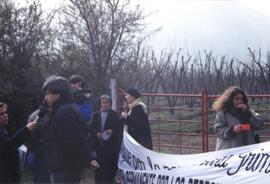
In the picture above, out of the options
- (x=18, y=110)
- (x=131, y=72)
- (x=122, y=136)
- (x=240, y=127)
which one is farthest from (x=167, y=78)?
(x=240, y=127)

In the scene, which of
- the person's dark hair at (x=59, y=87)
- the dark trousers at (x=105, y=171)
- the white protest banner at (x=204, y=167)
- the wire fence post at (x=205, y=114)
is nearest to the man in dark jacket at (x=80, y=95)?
the white protest banner at (x=204, y=167)

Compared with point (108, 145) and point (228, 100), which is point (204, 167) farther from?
point (108, 145)

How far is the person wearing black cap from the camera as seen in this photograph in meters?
8.41

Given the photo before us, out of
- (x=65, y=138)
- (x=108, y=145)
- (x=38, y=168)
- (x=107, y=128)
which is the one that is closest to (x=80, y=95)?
(x=38, y=168)

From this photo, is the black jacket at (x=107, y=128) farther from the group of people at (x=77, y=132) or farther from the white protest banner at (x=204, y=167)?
the white protest banner at (x=204, y=167)

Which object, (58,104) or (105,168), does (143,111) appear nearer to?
(105,168)

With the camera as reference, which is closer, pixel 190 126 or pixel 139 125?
pixel 139 125

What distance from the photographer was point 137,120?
8422mm

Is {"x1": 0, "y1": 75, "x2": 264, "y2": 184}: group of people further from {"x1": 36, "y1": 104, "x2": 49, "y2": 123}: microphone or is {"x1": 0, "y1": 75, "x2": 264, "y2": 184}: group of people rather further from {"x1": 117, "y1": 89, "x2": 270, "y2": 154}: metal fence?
{"x1": 117, "y1": 89, "x2": 270, "y2": 154}: metal fence

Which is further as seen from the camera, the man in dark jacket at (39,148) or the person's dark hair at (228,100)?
the person's dark hair at (228,100)

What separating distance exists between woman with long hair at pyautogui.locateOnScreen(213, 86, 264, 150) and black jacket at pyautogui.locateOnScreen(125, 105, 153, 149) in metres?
1.96

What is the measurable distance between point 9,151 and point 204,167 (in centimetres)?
218

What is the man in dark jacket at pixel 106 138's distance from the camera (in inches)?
336

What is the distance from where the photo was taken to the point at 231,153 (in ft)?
19.0
